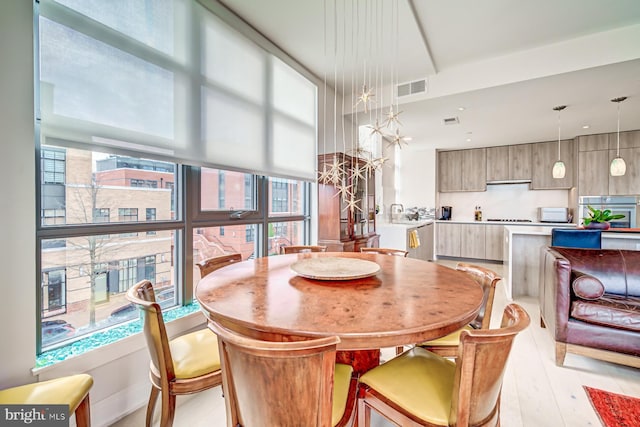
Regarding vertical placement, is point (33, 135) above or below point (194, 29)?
below

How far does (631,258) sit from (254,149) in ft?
11.3

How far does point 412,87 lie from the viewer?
349 centimetres

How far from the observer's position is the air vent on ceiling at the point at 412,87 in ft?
11.3

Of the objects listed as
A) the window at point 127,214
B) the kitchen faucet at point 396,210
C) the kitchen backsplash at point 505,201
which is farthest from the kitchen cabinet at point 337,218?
the kitchen backsplash at point 505,201

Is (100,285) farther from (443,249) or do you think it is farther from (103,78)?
(443,249)

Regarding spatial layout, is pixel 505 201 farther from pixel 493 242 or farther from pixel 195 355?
pixel 195 355

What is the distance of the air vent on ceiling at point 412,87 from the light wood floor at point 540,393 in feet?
9.63

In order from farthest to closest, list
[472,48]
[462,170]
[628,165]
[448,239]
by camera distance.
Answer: [462,170] < [448,239] < [628,165] < [472,48]

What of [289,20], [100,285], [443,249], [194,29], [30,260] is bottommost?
[443,249]

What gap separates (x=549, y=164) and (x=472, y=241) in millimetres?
2236

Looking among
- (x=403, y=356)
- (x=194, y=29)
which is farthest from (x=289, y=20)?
(x=403, y=356)

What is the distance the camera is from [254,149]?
259cm

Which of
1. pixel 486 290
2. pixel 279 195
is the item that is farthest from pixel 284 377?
pixel 279 195

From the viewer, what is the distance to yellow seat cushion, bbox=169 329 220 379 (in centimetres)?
131
